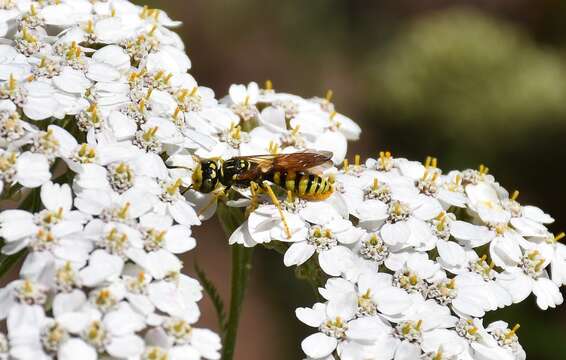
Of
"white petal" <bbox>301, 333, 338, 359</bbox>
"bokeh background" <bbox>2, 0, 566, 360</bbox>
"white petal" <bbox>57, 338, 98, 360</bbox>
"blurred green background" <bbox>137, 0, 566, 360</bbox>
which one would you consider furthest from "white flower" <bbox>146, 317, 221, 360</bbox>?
"bokeh background" <bbox>2, 0, 566, 360</bbox>

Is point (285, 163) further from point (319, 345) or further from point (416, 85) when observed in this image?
point (416, 85)

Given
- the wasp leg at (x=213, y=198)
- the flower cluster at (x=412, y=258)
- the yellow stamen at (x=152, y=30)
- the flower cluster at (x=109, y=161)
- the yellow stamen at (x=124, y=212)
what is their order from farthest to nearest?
the yellow stamen at (x=152, y=30) < the wasp leg at (x=213, y=198) < the flower cluster at (x=412, y=258) < the yellow stamen at (x=124, y=212) < the flower cluster at (x=109, y=161)

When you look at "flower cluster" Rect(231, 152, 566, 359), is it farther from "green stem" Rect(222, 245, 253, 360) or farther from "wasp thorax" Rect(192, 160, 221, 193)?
"green stem" Rect(222, 245, 253, 360)

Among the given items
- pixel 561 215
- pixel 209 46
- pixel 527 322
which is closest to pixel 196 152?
pixel 527 322

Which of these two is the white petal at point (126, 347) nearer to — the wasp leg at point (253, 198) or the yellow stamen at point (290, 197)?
the wasp leg at point (253, 198)

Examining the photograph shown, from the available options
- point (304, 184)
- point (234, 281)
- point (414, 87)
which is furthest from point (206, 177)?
point (414, 87)

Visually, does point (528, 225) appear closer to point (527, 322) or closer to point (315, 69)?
point (527, 322)

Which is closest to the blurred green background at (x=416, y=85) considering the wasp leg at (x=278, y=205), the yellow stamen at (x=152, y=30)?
the wasp leg at (x=278, y=205)
